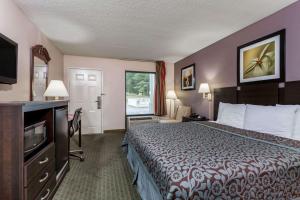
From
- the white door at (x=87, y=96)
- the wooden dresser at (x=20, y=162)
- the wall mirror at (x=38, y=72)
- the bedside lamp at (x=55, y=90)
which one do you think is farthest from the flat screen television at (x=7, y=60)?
the white door at (x=87, y=96)

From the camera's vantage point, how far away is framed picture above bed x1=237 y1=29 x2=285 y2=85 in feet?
7.55

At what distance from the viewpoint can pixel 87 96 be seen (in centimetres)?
491

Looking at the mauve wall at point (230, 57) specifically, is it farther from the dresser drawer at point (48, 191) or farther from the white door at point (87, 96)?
the dresser drawer at point (48, 191)

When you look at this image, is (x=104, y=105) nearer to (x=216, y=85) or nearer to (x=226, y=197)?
(x=216, y=85)

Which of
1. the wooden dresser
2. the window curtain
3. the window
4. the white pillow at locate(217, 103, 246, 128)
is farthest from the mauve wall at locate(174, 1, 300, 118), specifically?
the wooden dresser

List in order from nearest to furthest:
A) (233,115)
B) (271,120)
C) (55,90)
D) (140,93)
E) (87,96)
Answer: (271,120) < (233,115) < (55,90) < (87,96) < (140,93)

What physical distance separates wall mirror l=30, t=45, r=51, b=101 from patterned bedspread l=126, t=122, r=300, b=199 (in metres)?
2.22

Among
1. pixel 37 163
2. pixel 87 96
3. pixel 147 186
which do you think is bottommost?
pixel 147 186

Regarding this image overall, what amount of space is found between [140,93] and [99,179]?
377 cm

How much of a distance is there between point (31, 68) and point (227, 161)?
2969 millimetres

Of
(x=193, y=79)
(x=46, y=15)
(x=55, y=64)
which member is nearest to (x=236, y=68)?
(x=193, y=79)

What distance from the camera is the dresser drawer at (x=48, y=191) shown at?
1.55 m

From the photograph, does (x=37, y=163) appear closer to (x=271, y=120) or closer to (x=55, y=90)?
(x=55, y=90)

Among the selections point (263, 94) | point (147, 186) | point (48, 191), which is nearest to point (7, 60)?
point (48, 191)
